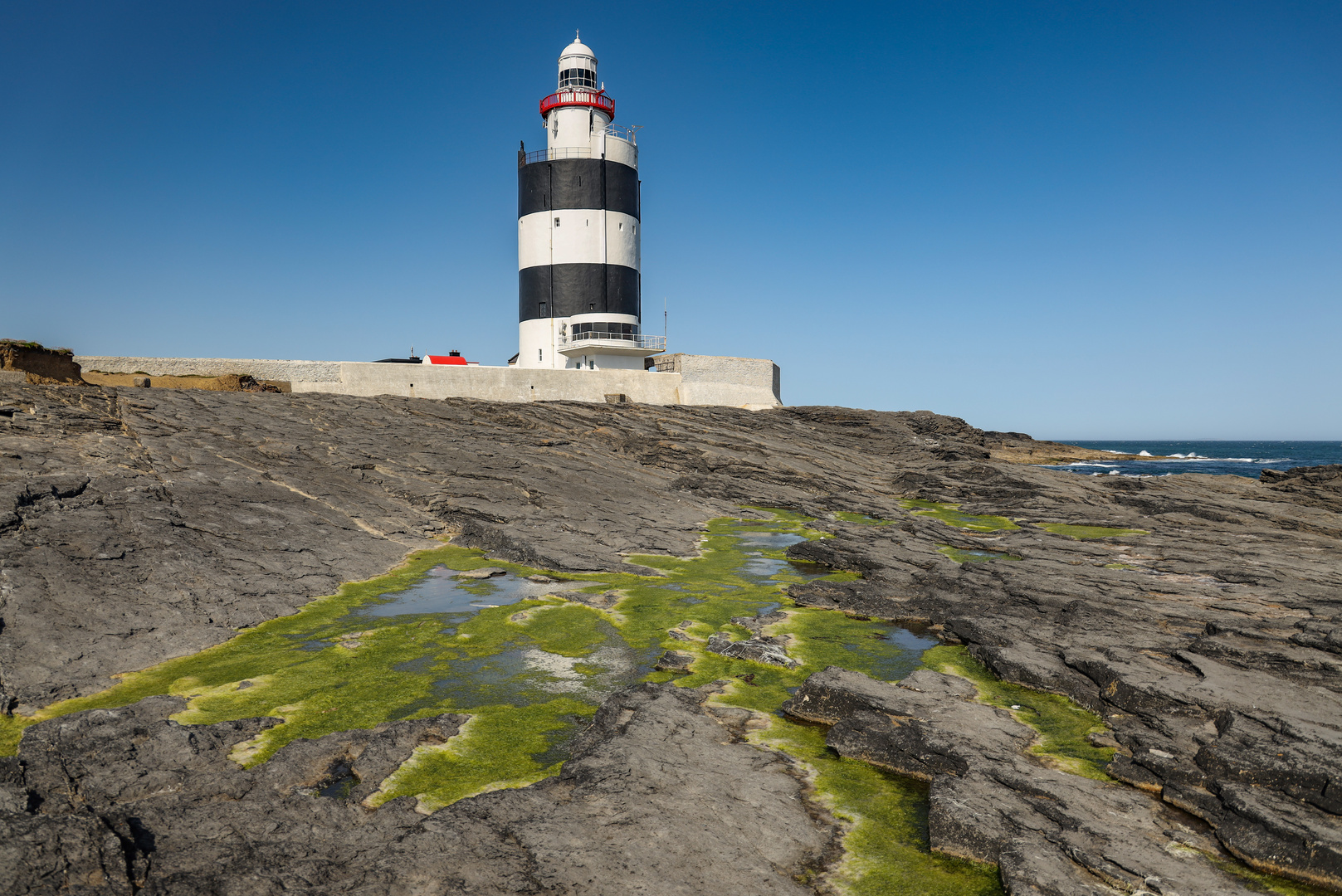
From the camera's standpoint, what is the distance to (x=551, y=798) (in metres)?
6.05

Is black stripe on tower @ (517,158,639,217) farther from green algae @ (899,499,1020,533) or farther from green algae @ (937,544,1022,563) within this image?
green algae @ (937,544,1022,563)

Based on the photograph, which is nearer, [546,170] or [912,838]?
[912,838]

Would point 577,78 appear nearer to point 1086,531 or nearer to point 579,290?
point 579,290

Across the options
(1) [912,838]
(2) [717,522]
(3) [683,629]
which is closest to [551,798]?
(1) [912,838]

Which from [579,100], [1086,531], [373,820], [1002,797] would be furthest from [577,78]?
[1002,797]

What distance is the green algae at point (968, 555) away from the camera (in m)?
15.9

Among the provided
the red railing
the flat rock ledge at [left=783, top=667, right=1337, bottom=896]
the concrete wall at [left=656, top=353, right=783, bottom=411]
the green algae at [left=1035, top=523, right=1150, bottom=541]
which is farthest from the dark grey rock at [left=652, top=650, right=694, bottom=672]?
the red railing

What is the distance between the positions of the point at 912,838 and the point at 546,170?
37253 millimetres

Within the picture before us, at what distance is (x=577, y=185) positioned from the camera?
124 feet

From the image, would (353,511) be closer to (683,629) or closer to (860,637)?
(683,629)

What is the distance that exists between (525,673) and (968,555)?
1101cm

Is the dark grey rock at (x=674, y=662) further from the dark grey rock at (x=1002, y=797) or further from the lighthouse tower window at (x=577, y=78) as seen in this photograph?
the lighthouse tower window at (x=577, y=78)

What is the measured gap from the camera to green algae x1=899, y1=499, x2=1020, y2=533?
20.6m

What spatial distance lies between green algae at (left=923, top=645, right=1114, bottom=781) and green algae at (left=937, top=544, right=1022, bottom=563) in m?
5.88
